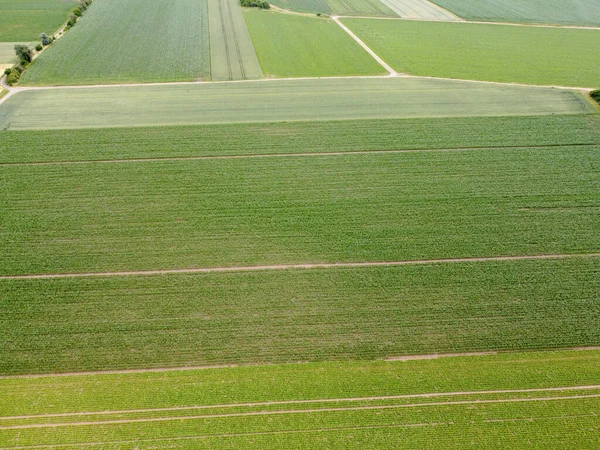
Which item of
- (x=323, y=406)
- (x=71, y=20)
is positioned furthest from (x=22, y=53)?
(x=323, y=406)

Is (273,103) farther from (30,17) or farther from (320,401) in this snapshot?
(30,17)

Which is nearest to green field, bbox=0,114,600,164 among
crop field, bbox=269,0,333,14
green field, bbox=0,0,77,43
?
green field, bbox=0,0,77,43

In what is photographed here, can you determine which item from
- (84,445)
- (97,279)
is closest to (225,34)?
(97,279)

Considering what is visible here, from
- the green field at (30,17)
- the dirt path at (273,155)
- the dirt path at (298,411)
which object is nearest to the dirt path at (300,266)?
the dirt path at (298,411)

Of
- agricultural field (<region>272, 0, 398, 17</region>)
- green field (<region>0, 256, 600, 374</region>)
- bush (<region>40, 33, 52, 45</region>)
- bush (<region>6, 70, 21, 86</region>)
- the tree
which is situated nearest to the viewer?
green field (<region>0, 256, 600, 374</region>)

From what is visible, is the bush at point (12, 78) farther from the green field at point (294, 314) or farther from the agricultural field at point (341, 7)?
the agricultural field at point (341, 7)

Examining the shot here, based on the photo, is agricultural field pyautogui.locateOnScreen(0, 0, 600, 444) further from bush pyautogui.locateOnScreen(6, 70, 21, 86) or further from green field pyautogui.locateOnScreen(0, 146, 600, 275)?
bush pyautogui.locateOnScreen(6, 70, 21, 86)

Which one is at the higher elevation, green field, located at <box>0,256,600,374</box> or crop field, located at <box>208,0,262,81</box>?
crop field, located at <box>208,0,262,81</box>
